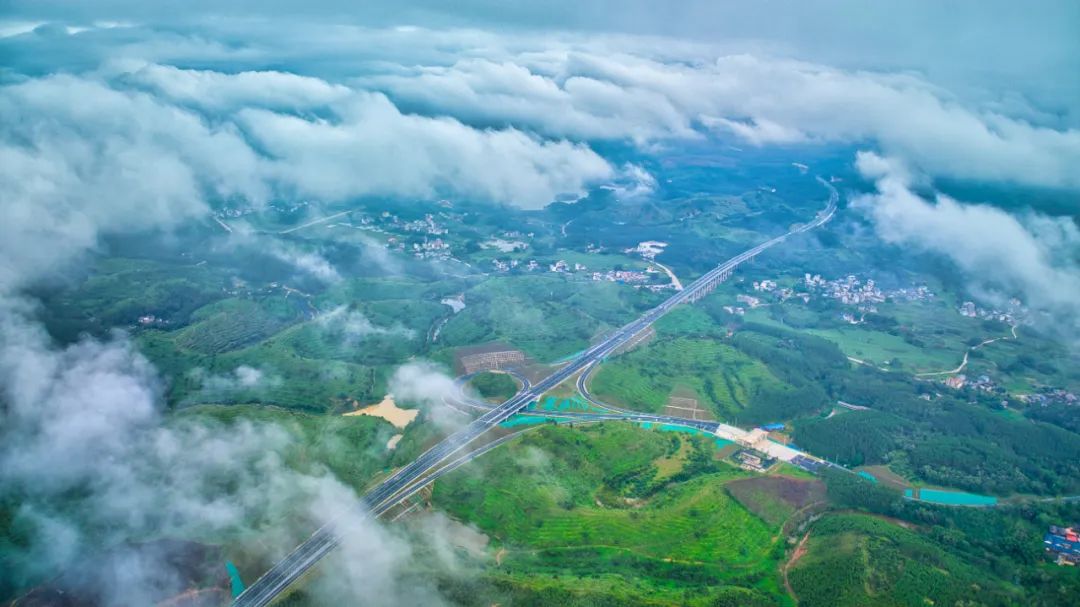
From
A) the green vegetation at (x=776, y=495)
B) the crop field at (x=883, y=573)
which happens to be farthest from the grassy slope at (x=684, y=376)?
the crop field at (x=883, y=573)

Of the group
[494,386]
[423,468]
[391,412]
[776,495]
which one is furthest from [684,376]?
[423,468]

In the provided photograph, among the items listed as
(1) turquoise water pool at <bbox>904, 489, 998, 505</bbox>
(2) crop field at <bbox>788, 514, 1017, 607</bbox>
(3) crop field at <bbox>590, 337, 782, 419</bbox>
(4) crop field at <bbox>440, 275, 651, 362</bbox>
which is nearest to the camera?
(2) crop field at <bbox>788, 514, 1017, 607</bbox>

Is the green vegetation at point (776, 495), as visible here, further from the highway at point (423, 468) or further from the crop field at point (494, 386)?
the crop field at point (494, 386)

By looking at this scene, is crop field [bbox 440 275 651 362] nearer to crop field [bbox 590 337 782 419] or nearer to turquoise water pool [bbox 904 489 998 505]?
crop field [bbox 590 337 782 419]

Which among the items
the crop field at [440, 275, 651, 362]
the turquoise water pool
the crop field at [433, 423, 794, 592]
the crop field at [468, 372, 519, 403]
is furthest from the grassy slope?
the turquoise water pool

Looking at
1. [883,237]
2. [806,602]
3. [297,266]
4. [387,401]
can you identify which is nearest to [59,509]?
[387,401]

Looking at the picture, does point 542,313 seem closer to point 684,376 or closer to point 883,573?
point 684,376
